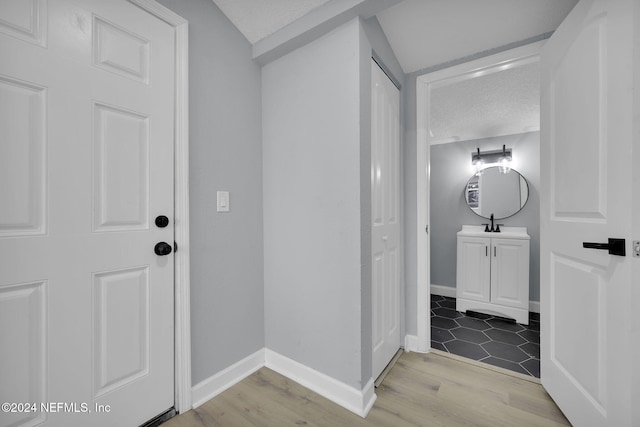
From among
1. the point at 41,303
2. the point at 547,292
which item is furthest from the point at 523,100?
the point at 41,303

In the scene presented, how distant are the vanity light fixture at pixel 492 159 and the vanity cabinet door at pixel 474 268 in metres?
1.01

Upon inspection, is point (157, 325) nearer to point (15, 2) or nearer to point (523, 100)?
point (15, 2)

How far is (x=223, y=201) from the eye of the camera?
1645 millimetres

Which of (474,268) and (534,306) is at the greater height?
(474,268)

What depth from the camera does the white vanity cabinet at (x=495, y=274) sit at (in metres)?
2.68

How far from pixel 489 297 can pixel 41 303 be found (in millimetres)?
3470

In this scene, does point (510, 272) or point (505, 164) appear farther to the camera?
point (505, 164)

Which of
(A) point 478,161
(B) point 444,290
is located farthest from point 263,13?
(B) point 444,290

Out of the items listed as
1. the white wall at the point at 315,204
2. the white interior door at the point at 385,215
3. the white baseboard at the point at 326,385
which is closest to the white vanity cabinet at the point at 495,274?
the white interior door at the point at 385,215

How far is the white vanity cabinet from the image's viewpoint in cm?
268

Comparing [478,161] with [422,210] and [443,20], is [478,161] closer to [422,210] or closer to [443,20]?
[422,210]

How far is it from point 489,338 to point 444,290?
125cm

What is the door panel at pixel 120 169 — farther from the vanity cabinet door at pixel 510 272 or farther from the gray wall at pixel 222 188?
the vanity cabinet door at pixel 510 272

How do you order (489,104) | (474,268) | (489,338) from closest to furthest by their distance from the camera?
(489,338)
(489,104)
(474,268)
